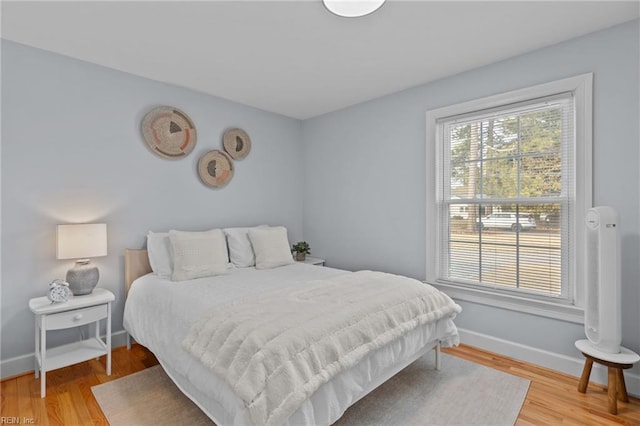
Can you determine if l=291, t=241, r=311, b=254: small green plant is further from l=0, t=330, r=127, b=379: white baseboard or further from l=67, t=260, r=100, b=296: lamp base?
l=0, t=330, r=127, b=379: white baseboard

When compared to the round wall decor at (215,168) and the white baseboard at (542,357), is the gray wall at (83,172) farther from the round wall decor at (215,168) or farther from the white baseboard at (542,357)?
the white baseboard at (542,357)

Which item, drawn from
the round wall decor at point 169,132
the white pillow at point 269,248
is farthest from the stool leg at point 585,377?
the round wall decor at point 169,132

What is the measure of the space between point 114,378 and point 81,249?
3.35 feet

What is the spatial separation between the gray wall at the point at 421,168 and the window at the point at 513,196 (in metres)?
0.10

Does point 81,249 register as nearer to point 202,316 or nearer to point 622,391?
point 202,316

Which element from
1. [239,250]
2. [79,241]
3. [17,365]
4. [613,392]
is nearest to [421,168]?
[239,250]

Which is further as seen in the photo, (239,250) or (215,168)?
(215,168)

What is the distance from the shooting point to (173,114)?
10.8ft

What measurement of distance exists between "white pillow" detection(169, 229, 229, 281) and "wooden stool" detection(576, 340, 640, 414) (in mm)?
2859

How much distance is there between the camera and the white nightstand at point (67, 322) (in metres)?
2.21

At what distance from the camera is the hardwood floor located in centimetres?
196

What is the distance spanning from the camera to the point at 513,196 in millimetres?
2771

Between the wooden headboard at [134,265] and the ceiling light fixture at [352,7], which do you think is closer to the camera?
the ceiling light fixture at [352,7]

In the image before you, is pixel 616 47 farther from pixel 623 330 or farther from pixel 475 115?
pixel 623 330
